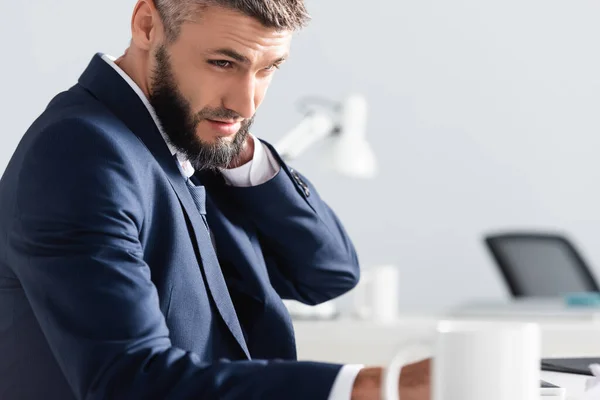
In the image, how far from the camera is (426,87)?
4.95 metres

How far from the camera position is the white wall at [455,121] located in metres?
4.86

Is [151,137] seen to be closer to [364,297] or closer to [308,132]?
[308,132]

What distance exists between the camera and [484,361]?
2.72 ft

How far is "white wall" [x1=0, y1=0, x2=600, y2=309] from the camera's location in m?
4.86

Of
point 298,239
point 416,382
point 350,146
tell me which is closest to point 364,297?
point 350,146

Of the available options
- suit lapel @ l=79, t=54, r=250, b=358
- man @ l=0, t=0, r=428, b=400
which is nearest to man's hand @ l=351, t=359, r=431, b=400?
man @ l=0, t=0, r=428, b=400

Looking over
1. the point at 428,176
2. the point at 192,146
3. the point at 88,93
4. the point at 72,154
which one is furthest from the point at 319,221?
the point at 428,176

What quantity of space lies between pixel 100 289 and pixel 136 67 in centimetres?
46

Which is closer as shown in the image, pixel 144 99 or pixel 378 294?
pixel 144 99

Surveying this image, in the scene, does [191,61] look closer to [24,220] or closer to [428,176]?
[24,220]

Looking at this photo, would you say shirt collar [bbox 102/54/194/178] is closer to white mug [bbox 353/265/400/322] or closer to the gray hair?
the gray hair

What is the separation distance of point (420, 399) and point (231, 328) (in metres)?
0.52

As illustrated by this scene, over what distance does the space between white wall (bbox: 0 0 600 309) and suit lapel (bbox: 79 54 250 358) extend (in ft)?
11.1

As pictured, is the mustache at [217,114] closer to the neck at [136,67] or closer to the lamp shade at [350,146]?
the neck at [136,67]
